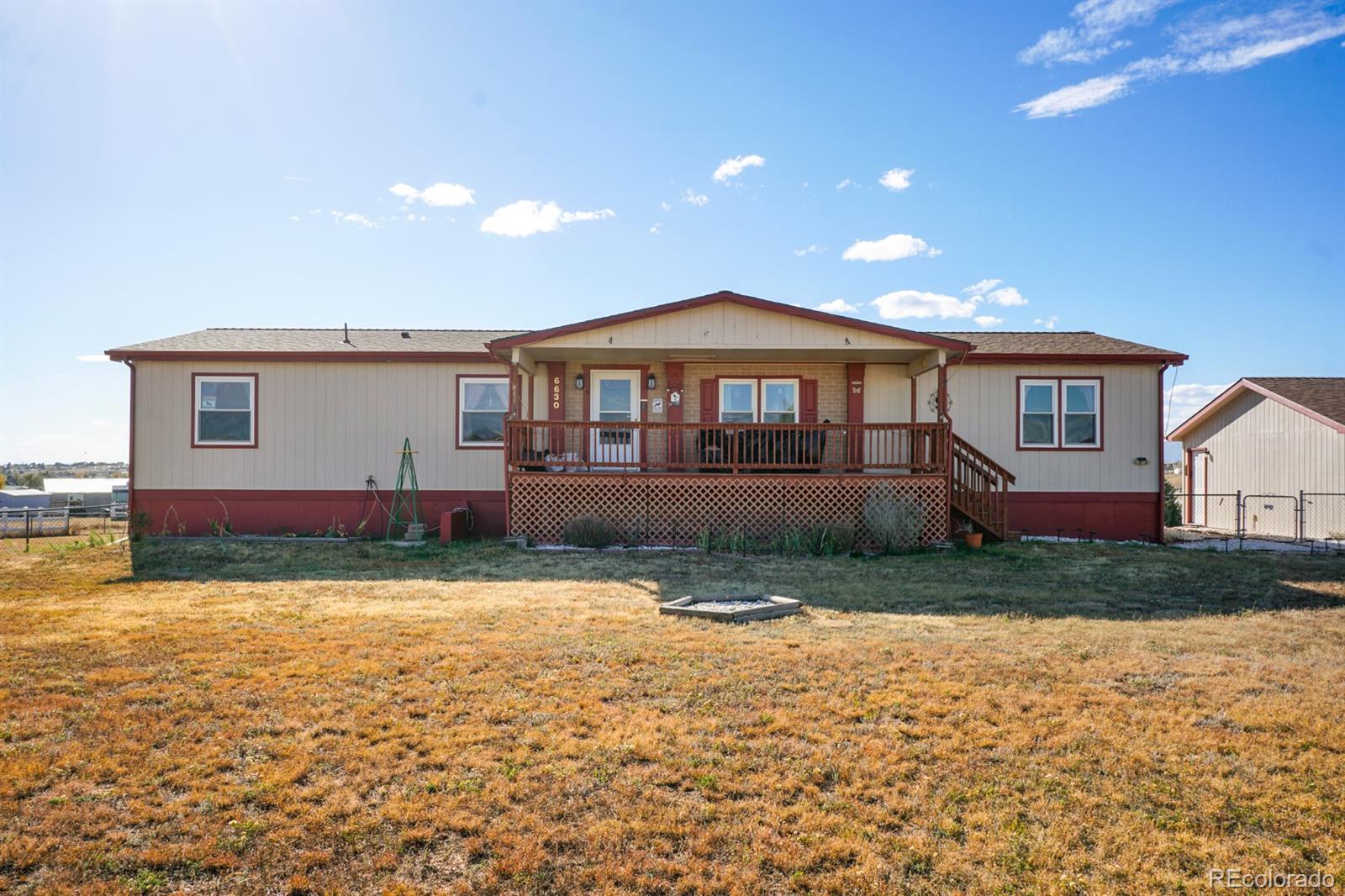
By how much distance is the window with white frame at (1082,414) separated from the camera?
45.2 feet

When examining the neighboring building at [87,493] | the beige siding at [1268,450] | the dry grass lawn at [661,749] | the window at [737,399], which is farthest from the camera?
the neighboring building at [87,493]

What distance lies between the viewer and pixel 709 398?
14.2 metres

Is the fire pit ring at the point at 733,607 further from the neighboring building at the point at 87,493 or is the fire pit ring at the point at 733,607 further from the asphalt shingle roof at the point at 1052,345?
Result: the neighboring building at the point at 87,493

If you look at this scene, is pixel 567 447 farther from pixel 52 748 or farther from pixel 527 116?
pixel 52 748

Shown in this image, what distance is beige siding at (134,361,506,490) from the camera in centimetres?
1370

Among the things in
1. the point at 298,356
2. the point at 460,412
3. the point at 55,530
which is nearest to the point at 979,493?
the point at 460,412

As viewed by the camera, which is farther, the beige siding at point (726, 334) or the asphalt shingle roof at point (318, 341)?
the asphalt shingle roof at point (318, 341)

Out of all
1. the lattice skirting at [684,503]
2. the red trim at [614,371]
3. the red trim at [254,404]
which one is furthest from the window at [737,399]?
the red trim at [254,404]

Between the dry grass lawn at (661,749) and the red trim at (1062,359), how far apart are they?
712 centimetres

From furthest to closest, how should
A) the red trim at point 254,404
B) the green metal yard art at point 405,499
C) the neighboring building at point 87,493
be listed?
1. the neighboring building at point 87,493
2. the red trim at point 254,404
3. the green metal yard art at point 405,499

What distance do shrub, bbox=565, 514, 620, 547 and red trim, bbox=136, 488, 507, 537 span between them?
7.79ft

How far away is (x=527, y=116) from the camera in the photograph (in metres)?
13.5

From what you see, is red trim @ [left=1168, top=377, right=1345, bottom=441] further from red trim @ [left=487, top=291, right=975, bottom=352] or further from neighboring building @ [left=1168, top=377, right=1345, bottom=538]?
red trim @ [left=487, top=291, right=975, bottom=352]

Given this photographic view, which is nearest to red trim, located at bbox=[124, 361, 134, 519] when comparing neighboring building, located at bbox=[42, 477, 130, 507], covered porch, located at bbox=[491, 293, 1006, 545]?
covered porch, located at bbox=[491, 293, 1006, 545]
